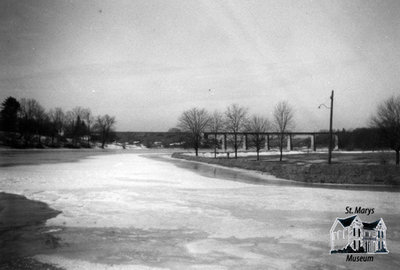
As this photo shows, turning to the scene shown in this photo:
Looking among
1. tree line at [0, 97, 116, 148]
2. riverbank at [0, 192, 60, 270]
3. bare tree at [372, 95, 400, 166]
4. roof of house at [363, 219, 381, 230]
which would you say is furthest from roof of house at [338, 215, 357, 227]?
tree line at [0, 97, 116, 148]

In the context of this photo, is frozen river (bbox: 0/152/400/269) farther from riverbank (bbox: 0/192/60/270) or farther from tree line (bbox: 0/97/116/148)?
tree line (bbox: 0/97/116/148)

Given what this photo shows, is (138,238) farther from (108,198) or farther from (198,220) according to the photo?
(108,198)

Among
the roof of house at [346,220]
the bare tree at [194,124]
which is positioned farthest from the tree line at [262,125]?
the roof of house at [346,220]

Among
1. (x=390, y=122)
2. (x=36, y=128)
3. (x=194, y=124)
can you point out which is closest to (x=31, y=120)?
(x=36, y=128)

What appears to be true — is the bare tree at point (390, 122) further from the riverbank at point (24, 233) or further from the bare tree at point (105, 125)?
the bare tree at point (105, 125)

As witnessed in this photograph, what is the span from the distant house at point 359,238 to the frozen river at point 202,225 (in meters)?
0.24

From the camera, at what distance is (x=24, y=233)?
27.9 ft

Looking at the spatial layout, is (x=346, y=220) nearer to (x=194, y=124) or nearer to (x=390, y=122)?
(x=390, y=122)

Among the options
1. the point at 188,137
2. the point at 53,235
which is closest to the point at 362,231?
the point at 53,235

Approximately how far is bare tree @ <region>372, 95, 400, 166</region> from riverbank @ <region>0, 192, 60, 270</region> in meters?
29.7

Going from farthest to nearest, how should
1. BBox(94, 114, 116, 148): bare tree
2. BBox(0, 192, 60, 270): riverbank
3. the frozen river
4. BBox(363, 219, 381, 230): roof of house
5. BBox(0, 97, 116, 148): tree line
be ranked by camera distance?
1. BBox(94, 114, 116, 148): bare tree
2. BBox(0, 97, 116, 148): tree line
3. BBox(363, 219, 381, 230): roof of house
4. the frozen river
5. BBox(0, 192, 60, 270): riverbank

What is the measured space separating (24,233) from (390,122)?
111ft

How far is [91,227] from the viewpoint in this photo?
9.18 meters

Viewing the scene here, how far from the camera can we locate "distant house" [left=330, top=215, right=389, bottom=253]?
7211 millimetres
